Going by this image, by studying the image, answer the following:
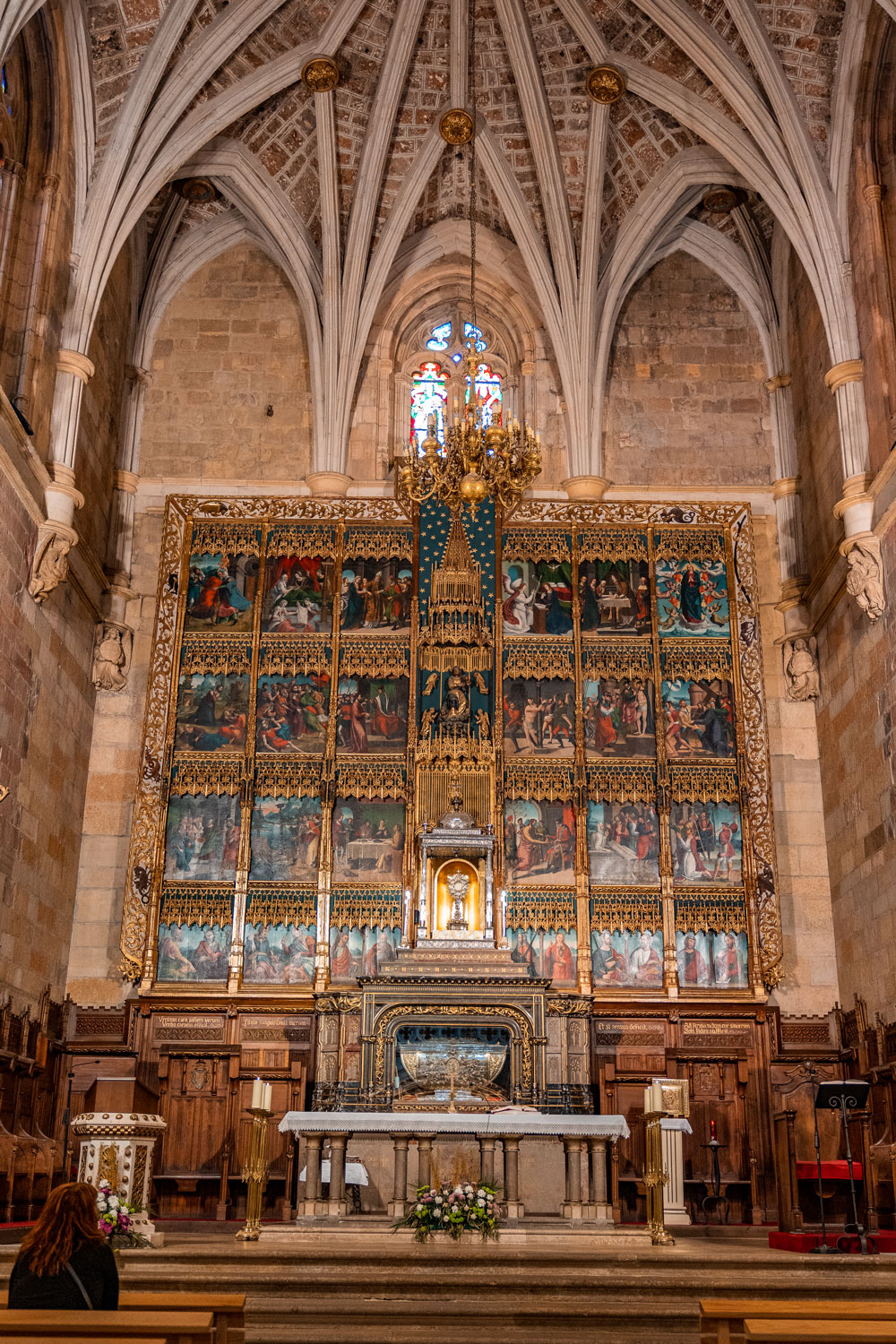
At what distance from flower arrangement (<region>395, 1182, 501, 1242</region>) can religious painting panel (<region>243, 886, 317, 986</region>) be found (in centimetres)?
628

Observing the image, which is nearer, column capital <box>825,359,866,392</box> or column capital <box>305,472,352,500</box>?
column capital <box>825,359,866,392</box>

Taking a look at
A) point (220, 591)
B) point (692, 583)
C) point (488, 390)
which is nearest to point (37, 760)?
point (220, 591)

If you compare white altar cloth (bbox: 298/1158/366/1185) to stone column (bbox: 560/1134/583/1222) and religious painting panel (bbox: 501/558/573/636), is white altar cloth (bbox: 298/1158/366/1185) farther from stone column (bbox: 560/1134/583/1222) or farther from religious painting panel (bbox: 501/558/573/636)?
religious painting panel (bbox: 501/558/573/636)

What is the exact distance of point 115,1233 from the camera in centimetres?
1016

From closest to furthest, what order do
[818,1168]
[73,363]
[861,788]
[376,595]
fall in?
[818,1168], [861,788], [73,363], [376,595]

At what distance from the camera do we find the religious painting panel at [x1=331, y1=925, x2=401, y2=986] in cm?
1644

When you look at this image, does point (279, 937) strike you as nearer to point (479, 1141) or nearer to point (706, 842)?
point (479, 1141)

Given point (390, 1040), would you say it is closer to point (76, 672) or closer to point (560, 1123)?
point (560, 1123)

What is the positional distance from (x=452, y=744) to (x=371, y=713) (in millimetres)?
1203

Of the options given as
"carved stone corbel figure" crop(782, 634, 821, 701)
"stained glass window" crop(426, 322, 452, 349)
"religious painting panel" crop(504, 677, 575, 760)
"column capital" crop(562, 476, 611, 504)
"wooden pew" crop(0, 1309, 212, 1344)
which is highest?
"stained glass window" crop(426, 322, 452, 349)

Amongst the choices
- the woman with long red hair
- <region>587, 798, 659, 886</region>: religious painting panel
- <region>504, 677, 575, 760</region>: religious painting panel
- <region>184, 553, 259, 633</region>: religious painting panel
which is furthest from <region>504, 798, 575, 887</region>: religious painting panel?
the woman with long red hair

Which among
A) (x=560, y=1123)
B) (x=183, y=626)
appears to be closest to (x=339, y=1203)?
(x=560, y=1123)

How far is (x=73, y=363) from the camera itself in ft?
52.6

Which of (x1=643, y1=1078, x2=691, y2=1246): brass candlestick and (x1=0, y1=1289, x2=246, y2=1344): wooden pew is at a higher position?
(x1=643, y1=1078, x2=691, y2=1246): brass candlestick
